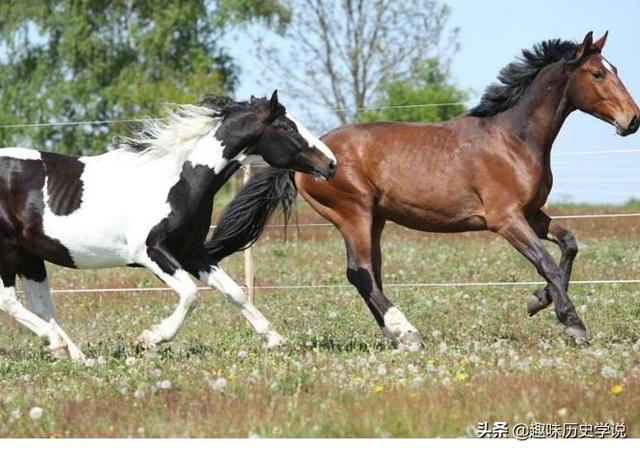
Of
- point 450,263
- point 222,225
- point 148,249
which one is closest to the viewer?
point 148,249

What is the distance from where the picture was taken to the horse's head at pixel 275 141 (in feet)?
25.8

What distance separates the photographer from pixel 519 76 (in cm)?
853

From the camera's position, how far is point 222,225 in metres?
8.84

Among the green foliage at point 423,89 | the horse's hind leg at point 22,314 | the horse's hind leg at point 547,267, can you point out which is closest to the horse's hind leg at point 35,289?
the horse's hind leg at point 22,314

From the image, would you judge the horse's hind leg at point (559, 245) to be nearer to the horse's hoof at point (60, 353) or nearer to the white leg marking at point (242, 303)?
the white leg marking at point (242, 303)

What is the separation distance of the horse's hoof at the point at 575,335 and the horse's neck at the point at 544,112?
135 cm

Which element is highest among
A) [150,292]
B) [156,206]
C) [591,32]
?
[591,32]

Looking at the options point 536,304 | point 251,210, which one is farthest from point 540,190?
point 251,210

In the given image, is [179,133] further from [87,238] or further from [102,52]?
[102,52]

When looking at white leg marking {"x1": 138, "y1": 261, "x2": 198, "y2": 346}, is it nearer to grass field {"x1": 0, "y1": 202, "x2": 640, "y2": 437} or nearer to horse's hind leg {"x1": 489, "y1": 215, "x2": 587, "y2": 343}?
grass field {"x1": 0, "y1": 202, "x2": 640, "y2": 437}

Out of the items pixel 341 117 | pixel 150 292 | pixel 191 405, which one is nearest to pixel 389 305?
pixel 191 405

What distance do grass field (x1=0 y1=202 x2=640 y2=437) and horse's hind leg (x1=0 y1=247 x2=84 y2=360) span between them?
0.50 feet

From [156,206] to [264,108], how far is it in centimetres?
108
